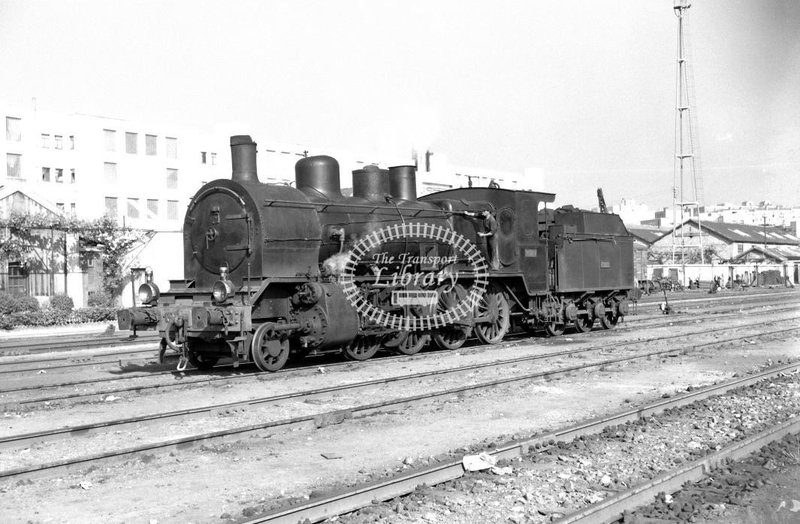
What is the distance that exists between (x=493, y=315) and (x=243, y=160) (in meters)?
6.79

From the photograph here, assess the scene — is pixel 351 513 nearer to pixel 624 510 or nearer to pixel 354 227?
pixel 624 510

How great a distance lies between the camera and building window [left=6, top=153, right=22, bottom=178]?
43.9m

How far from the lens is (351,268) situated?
1336cm

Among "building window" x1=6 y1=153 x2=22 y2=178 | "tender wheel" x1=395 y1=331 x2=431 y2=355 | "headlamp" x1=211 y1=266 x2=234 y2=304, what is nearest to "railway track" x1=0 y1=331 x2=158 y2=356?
"headlamp" x1=211 y1=266 x2=234 y2=304

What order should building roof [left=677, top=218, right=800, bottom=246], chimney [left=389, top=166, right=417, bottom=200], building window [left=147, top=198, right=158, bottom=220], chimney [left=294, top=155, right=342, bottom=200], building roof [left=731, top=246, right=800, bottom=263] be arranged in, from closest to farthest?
chimney [left=294, top=155, right=342, bottom=200], chimney [left=389, top=166, right=417, bottom=200], building window [left=147, top=198, right=158, bottom=220], building roof [left=731, top=246, right=800, bottom=263], building roof [left=677, top=218, right=800, bottom=246]

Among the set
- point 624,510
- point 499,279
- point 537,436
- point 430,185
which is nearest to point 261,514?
point 624,510

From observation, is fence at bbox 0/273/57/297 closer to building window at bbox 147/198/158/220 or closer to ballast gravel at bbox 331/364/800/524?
building window at bbox 147/198/158/220

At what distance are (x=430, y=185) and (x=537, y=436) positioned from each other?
4958 centimetres

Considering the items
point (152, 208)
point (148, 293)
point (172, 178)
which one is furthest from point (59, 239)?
point (148, 293)

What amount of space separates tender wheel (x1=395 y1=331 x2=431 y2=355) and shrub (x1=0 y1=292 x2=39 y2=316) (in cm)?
1818

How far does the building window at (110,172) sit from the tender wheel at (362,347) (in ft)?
121

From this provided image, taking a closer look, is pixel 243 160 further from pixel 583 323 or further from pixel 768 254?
pixel 768 254

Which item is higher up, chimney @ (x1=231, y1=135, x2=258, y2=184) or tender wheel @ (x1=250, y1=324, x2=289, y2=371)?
chimney @ (x1=231, y1=135, x2=258, y2=184)

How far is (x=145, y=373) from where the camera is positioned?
12945 millimetres
